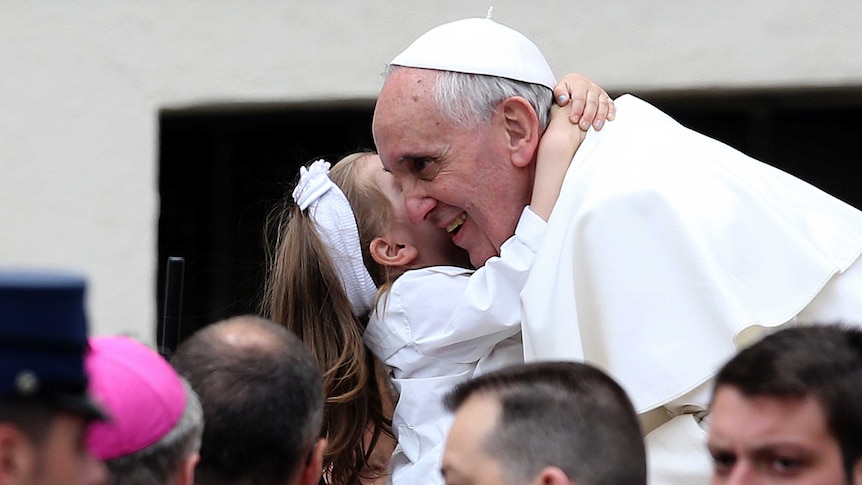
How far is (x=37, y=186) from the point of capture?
6773 mm

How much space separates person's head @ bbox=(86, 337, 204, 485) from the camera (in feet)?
7.61

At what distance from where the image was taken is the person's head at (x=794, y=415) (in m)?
2.54

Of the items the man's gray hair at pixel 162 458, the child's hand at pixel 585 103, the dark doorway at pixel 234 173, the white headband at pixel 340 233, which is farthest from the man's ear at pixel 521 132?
the dark doorway at pixel 234 173

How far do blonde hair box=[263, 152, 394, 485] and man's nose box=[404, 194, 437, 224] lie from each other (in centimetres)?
13

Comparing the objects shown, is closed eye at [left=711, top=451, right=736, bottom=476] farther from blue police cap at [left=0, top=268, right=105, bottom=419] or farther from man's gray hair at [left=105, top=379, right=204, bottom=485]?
blue police cap at [left=0, top=268, right=105, bottom=419]

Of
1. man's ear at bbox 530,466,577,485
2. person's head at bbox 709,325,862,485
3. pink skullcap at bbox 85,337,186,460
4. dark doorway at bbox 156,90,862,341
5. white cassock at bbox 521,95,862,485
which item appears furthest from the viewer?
dark doorway at bbox 156,90,862,341

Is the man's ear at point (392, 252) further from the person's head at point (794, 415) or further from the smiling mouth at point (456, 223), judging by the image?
the person's head at point (794, 415)

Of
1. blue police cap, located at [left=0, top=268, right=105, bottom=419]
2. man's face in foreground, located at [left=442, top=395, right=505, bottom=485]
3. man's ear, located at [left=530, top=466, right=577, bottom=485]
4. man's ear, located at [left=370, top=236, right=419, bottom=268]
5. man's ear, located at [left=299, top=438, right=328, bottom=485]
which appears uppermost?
blue police cap, located at [left=0, top=268, right=105, bottom=419]

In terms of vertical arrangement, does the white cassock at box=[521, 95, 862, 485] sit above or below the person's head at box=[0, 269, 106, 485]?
below

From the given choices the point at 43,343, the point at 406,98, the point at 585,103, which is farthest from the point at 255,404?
the point at 585,103

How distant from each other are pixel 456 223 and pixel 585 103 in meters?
0.51

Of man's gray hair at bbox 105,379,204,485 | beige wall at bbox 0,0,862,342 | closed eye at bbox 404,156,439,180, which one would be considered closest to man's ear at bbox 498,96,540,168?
closed eye at bbox 404,156,439,180

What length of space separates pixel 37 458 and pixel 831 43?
5172 millimetres

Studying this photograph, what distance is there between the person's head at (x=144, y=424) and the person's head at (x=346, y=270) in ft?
5.74
